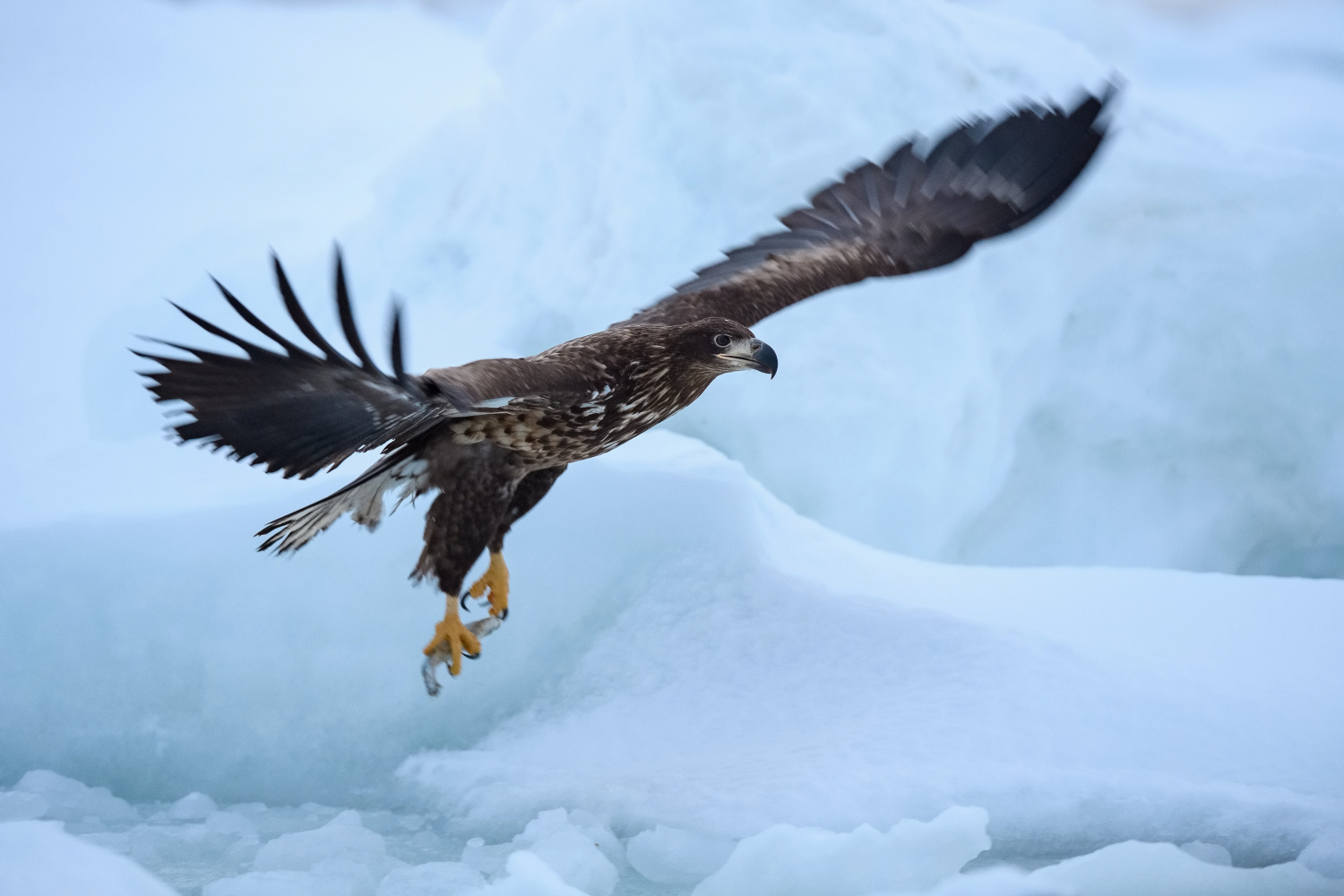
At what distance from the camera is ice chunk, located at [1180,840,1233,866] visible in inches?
115

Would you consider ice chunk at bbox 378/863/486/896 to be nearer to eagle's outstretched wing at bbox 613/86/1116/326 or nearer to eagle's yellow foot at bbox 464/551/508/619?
eagle's yellow foot at bbox 464/551/508/619

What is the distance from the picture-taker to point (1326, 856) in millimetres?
2793

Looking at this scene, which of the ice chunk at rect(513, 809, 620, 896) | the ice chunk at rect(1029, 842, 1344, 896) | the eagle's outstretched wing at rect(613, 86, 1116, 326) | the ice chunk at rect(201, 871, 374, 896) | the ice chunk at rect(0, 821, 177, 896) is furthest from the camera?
the eagle's outstretched wing at rect(613, 86, 1116, 326)

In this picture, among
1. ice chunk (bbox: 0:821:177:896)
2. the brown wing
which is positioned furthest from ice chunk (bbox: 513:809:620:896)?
the brown wing

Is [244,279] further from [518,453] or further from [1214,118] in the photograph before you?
[1214,118]

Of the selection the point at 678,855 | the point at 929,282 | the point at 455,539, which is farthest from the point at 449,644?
the point at 929,282

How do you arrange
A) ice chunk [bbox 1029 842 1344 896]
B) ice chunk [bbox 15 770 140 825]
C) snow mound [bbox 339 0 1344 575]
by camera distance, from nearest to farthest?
ice chunk [bbox 1029 842 1344 896]
ice chunk [bbox 15 770 140 825]
snow mound [bbox 339 0 1344 575]

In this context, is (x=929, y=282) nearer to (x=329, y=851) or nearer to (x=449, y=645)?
(x=449, y=645)

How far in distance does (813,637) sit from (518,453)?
1.25 meters

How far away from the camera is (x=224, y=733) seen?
3760 millimetres

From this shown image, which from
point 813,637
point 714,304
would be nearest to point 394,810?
point 813,637

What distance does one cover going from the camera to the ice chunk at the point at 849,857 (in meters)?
2.79

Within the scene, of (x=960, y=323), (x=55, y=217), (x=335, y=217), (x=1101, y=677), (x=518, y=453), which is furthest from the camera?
(x=55, y=217)

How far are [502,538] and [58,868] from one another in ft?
5.45
